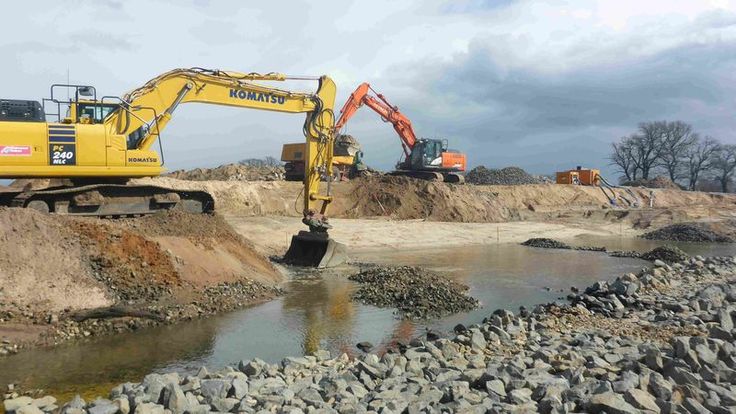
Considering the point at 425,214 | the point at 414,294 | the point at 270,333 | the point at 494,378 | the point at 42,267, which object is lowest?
the point at 270,333

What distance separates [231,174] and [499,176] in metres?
21.0

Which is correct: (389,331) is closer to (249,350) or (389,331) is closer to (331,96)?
(249,350)

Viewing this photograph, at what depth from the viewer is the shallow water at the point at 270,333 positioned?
709 centimetres

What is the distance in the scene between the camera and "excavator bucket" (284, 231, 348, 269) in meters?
15.3

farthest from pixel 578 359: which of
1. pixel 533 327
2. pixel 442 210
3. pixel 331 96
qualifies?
pixel 442 210

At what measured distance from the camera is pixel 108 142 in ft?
37.4

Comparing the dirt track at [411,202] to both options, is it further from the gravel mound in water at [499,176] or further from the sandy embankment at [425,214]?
the gravel mound in water at [499,176]

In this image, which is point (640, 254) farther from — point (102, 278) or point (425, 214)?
point (102, 278)

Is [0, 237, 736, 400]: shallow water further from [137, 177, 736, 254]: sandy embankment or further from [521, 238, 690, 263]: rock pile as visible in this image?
[137, 177, 736, 254]: sandy embankment

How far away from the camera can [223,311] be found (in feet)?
33.8

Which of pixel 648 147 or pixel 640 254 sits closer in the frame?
pixel 640 254

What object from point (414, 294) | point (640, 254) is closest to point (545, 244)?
point (640, 254)

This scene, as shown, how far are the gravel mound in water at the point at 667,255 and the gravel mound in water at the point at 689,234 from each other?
30.0 ft

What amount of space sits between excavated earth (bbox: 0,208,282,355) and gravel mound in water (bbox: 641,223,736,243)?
2427 centimetres
